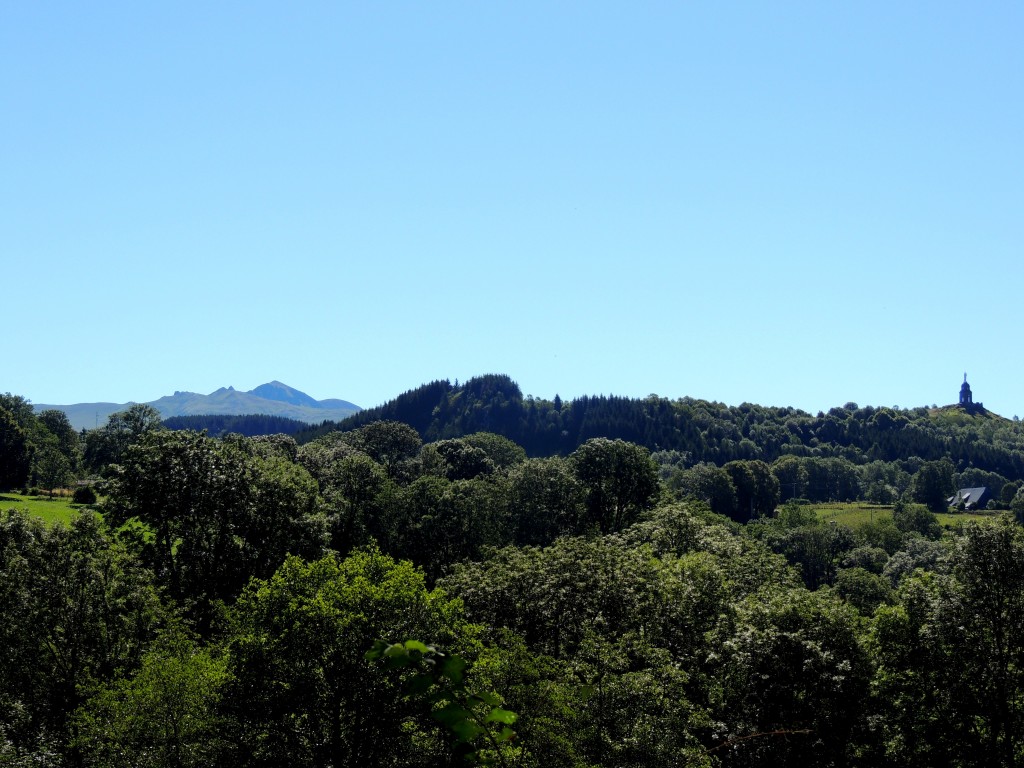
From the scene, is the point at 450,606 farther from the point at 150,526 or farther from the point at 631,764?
the point at 150,526

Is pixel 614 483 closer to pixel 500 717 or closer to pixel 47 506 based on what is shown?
pixel 47 506

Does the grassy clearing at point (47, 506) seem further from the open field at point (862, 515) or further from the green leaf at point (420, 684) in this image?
the open field at point (862, 515)

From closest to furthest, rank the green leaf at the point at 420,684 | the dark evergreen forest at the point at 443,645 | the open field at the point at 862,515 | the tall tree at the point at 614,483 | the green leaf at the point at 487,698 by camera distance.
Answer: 1. the green leaf at the point at 420,684
2. the green leaf at the point at 487,698
3. the dark evergreen forest at the point at 443,645
4. the tall tree at the point at 614,483
5. the open field at the point at 862,515

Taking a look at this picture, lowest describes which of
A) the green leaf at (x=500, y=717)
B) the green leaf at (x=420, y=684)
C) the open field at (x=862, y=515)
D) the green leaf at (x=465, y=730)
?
the open field at (x=862, y=515)

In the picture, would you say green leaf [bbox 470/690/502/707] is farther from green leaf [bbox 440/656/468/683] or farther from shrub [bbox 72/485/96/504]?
shrub [bbox 72/485/96/504]

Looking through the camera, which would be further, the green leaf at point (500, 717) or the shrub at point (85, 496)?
the shrub at point (85, 496)

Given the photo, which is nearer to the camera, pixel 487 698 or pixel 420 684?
pixel 420 684

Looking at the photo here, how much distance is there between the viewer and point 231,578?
56.8 meters

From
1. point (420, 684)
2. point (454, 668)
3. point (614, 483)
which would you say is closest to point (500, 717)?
point (454, 668)

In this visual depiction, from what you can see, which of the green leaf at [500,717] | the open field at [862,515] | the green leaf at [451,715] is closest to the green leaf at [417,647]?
the green leaf at [451,715]

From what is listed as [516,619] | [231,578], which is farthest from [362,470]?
[516,619]

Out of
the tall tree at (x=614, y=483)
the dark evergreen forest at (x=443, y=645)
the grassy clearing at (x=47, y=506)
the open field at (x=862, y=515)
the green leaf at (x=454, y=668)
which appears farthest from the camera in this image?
the open field at (x=862, y=515)

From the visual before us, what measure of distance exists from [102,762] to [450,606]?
13.8 meters

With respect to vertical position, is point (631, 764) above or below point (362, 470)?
below
